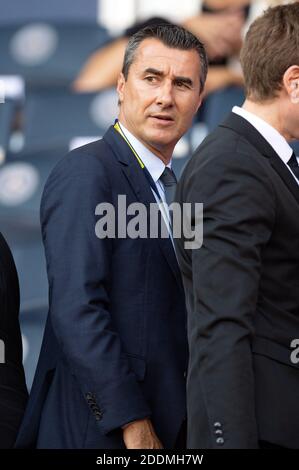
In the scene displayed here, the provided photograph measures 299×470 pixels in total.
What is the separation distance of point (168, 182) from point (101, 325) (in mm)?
458

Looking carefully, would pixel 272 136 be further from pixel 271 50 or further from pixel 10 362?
pixel 10 362

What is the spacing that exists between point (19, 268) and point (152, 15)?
94 cm

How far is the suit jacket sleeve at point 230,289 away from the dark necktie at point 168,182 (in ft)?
1.92

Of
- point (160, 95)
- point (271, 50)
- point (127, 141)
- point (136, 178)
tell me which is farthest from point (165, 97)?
point (271, 50)

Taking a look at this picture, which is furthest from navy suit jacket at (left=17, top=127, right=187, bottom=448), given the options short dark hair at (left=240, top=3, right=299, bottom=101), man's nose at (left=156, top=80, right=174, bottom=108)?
short dark hair at (left=240, top=3, right=299, bottom=101)

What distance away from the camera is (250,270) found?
1.80 metres

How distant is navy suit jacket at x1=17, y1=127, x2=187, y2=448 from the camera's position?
2.13 meters

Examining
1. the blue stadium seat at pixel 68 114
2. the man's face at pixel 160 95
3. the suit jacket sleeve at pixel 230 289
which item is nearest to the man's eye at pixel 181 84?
the man's face at pixel 160 95

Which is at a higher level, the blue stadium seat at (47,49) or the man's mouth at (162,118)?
the blue stadium seat at (47,49)

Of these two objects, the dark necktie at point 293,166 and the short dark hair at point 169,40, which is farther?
the short dark hair at point 169,40

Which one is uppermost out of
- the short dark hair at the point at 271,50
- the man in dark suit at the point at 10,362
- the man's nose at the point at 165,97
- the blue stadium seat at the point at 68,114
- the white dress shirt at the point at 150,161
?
the blue stadium seat at the point at 68,114

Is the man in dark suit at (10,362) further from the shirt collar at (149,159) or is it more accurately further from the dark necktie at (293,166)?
Result: the dark necktie at (293,166)

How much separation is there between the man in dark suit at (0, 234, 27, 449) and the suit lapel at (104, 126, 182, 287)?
0.41m

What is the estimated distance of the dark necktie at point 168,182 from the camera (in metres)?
2.44
